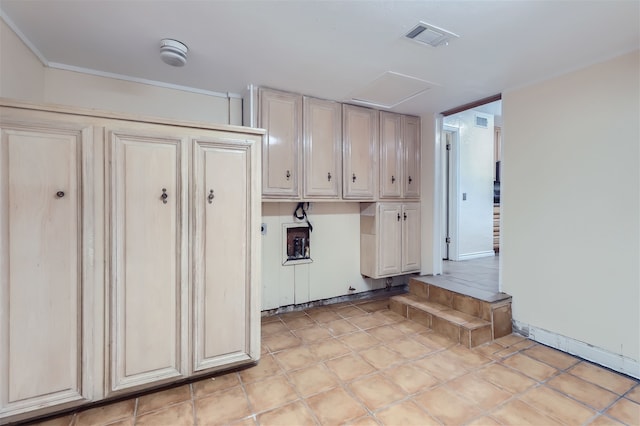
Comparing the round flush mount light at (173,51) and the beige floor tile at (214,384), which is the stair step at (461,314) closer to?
the beige floor tile at (214,384)

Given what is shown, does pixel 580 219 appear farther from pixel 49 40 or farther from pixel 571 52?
pixel 49 40

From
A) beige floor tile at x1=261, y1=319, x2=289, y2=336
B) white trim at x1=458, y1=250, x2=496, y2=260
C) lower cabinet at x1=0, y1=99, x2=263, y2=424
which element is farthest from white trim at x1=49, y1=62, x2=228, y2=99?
white trim at x1=458, y1=250, x2=496, y2=260

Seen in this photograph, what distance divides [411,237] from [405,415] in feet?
7.39

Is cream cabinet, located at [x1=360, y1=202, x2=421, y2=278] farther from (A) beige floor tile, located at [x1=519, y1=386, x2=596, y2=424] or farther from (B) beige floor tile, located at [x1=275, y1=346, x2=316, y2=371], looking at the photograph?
(A) beige floor tile, located at [x1=519, y1=386, x2=596, y2=424]

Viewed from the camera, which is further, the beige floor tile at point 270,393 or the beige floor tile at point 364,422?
the beige floor tile at point 270,393

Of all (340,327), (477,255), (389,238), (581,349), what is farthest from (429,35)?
(477,255)

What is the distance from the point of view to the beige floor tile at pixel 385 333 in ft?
8.38

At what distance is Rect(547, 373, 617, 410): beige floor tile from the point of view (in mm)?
1723

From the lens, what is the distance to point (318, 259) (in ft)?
11.0

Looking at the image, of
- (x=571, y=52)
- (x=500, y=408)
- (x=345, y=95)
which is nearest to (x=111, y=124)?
(x=345, y=95)

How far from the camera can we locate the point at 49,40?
1.91 metres

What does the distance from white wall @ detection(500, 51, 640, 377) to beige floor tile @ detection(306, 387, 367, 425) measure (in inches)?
73.4

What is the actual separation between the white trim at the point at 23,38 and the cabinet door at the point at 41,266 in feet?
2.39

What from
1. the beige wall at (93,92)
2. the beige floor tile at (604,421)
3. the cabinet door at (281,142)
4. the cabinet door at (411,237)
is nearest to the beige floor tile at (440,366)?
the beige floor tile at (604,421)
